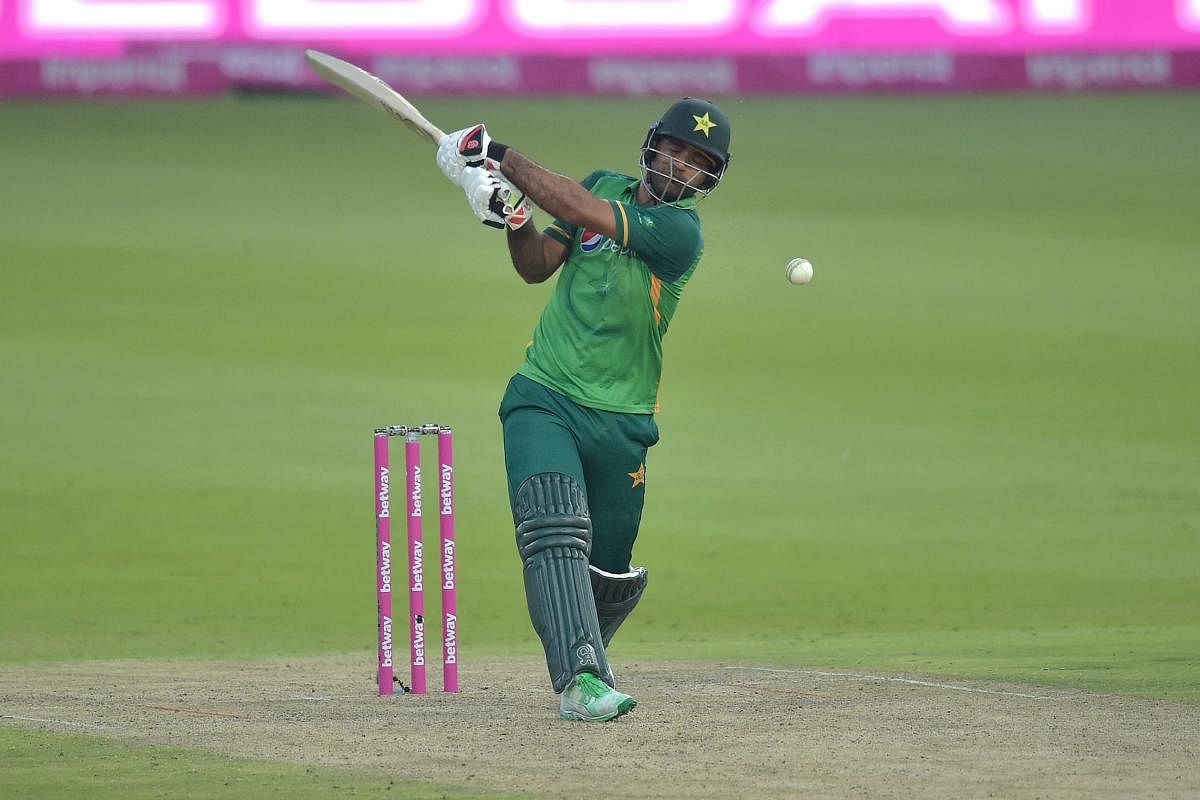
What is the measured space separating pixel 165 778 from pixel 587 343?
1635 mm

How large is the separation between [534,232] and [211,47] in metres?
15.8

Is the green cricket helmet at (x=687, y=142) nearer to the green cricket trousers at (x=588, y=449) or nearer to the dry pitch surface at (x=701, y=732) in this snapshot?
the green cricket trousers at (x=588, y=449)

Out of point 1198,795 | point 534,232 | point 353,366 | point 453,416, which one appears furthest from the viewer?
point 353,366

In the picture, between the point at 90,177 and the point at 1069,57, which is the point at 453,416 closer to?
the point at 90,177

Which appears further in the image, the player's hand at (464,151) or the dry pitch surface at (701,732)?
the player's hand at (464,151)

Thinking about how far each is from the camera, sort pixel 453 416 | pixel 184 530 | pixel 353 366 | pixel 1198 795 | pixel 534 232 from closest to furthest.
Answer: pixel 1198 795
pixel 534 232
pixel 184 530
pixel 453 416
pixel 353 366

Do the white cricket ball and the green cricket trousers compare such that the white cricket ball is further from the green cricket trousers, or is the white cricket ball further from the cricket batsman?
the green cricket trousers

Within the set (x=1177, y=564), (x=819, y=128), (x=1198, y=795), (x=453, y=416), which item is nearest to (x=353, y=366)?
(x=453, y=416)

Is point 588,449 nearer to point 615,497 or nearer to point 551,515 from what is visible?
point 615,497

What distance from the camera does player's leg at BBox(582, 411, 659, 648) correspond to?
17.7 feet

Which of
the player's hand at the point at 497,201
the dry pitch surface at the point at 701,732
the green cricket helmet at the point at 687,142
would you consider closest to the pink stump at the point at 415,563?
the dry pitch surface at the point at 701,732

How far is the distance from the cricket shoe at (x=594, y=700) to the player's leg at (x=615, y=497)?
33cm

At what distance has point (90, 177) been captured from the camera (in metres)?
19.6

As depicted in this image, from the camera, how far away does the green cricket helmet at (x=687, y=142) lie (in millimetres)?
5418
